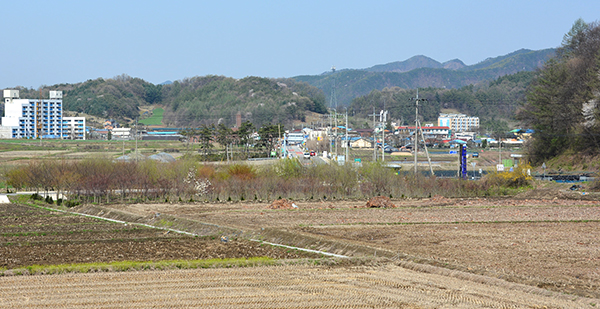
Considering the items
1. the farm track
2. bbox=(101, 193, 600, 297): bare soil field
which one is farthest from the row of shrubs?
the farm track

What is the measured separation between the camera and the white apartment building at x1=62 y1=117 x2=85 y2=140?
13425 centimetres

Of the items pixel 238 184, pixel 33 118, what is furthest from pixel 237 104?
pixel 238 184

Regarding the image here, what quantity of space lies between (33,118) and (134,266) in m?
140

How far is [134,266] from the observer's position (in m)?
14.2

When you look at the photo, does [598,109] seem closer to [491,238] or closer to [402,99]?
[491,238]

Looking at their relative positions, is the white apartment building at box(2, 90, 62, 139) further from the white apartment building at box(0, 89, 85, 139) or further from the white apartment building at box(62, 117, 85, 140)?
the white apartment building at box(62, 117, 85, 140)

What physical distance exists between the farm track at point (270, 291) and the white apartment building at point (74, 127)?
130 m

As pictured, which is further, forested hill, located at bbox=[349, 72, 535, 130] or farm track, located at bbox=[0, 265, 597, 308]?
forested hill, located at bbox=[349, 72, 535, 130]

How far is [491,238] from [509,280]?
21.5ft

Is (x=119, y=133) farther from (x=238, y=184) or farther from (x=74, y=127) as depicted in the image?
(x=238, y=184)

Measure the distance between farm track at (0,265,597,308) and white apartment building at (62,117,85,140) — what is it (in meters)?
130

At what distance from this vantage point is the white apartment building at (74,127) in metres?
134

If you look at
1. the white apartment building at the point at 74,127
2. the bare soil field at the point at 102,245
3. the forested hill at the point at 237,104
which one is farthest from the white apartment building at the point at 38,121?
the bare soil field at the point at 102,245

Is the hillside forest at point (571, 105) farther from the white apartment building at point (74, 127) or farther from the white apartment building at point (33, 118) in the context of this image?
the white apartment building at point (33, 118)
